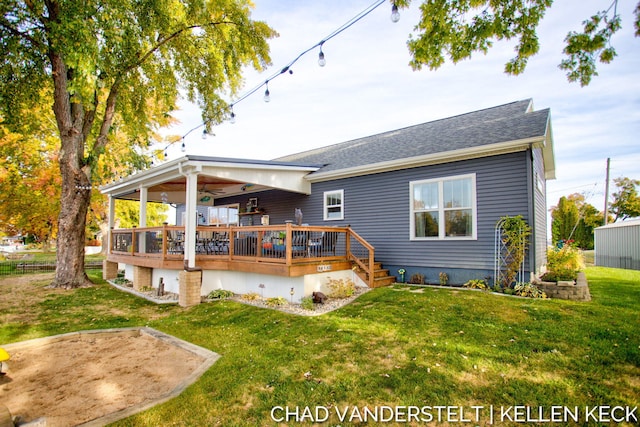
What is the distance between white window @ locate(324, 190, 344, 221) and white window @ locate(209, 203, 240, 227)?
16.7ft

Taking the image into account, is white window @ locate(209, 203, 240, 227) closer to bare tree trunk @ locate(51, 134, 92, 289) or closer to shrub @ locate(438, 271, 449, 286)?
bare tree trunk @ locate(51, 134, 92, 289)

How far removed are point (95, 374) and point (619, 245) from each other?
23.4 meters

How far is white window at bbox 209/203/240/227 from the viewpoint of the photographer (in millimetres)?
15180

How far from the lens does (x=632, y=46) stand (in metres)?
5.84

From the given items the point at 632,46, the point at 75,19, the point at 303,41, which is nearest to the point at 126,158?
the point at 75,19

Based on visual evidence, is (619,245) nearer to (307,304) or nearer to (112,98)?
(307,304)

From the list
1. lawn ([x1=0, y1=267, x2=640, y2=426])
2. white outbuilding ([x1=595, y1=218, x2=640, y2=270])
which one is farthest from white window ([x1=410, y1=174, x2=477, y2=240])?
white outbuilding ([x1=595, y1=218, x2=640, y2=270])

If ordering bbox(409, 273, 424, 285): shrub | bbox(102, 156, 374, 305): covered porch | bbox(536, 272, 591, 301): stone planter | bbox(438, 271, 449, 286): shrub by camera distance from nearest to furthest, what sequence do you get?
bbox(536, 272, 591, 301): stone planter
bbox(102, 156, 374, 305): covered porch
bbox(438, 271, 449, 286): shrub
bbox(409, 273, 424, 285): shrub

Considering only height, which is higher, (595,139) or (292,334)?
(595,139)

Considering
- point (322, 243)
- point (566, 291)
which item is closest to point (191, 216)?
point (322, 243)

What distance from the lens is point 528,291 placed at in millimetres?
7289

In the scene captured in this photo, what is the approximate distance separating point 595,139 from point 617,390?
30.8 meters

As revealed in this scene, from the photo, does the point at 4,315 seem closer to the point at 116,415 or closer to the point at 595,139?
the point at 116,415

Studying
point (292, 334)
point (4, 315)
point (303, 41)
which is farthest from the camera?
point (4, 315)
